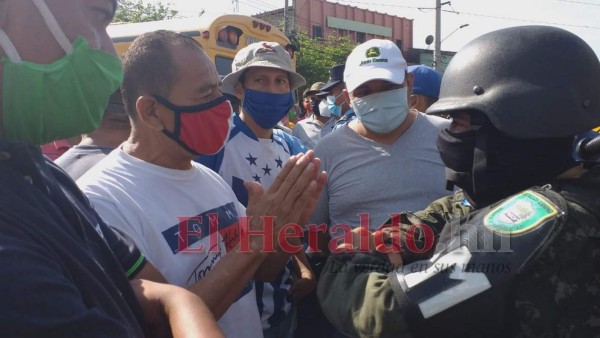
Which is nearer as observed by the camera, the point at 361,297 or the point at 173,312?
the point at 173,312

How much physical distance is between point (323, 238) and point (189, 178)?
3.34ft

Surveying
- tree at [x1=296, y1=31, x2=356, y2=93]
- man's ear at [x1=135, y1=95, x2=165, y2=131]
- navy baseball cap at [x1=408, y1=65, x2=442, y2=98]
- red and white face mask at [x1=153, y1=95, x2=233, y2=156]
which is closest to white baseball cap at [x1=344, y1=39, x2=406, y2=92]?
red and white face mask at [x1=153, y1=95, x2=233, y2=156]

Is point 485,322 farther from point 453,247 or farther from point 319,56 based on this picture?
point 319,56

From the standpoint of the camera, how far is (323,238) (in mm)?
2924

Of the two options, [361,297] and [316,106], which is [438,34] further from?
[361,297]

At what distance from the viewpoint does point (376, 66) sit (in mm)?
3043

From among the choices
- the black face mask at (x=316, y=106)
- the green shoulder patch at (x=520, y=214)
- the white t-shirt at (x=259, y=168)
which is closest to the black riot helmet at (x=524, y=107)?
the green shoulder patch at (x=520, y=214)

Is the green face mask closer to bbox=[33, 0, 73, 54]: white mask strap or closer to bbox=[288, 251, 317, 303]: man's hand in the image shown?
bbox=[33, 0, 73, 54]: white mask strap

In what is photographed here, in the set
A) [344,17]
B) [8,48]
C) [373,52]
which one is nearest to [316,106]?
[373,52]

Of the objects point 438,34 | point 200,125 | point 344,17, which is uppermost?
point 200,125

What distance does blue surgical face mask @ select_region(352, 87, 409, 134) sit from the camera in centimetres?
295

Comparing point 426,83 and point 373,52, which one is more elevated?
point 373,52

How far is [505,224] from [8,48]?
1.33 meters

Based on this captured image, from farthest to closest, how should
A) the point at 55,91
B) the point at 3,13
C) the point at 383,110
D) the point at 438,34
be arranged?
the point at 438,34
the point at 383,110
the point at 55,91
the point at 3,13
